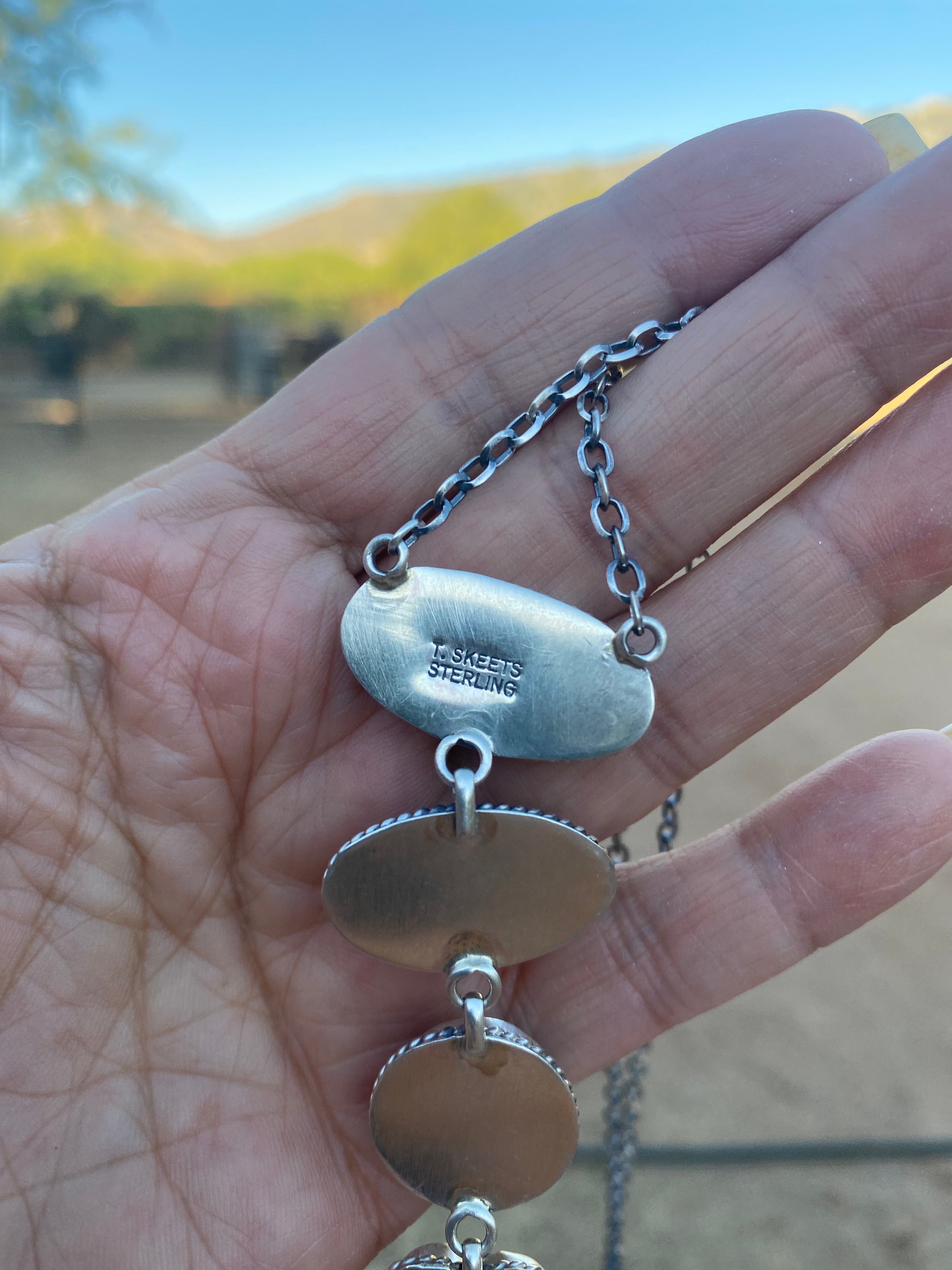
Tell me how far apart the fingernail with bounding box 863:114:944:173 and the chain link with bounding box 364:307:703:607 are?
395mm

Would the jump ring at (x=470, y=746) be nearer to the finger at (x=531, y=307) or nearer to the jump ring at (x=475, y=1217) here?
the finger at (x=531, y=307)

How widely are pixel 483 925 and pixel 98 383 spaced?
369 inches

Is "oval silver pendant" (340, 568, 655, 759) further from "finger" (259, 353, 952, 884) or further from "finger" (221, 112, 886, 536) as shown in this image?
"finger" (221, 112, 886, 536)

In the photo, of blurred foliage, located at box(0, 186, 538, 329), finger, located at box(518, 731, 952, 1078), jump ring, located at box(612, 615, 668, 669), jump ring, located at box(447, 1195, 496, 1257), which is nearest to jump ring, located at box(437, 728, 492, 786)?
jump ring, located at box(612, 615, 668, 669)

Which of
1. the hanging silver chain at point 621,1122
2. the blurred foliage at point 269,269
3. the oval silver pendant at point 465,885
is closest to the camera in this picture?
the oval silver pendant at point 465,885

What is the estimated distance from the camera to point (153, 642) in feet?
4.37

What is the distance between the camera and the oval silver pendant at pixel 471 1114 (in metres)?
1.23

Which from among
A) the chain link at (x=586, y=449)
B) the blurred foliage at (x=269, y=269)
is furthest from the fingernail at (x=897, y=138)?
the blurred foliage at (x=269, y=269)

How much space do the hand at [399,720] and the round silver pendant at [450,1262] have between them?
0.09 metres

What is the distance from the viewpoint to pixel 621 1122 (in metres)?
1.55

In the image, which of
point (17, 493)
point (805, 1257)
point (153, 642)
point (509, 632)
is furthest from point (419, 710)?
point (17, 493)

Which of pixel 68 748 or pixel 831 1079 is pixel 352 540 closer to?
pixel 68 748

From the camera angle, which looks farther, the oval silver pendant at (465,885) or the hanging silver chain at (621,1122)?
the hanging silver chain at (621,1122)

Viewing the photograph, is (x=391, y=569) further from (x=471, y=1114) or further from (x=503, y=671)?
(x=471, y=1114)
